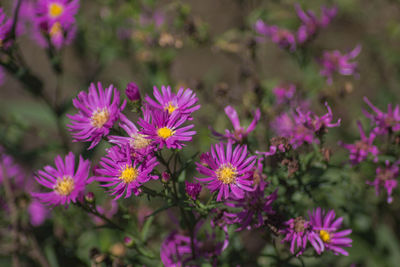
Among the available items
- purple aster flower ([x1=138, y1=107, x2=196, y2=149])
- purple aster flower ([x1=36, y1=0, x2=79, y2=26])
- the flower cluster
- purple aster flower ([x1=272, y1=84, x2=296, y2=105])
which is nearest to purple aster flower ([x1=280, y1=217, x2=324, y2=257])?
the flower cluster

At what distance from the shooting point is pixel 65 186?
1614 mm

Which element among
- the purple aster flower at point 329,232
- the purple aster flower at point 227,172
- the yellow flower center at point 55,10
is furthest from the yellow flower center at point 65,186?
the yellow flower center at point 55,10

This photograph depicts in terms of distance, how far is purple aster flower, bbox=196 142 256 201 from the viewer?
4.58ft

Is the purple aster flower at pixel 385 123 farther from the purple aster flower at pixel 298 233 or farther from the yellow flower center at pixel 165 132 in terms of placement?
the yellow flower center at pixel 165 132

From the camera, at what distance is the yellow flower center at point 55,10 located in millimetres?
2525

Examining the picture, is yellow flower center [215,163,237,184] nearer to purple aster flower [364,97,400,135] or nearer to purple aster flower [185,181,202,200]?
purple aster flower [185,181,202,200]

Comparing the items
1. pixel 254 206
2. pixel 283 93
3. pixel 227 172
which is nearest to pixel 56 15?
pixel 283 93

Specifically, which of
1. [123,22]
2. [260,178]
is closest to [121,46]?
[123,22]

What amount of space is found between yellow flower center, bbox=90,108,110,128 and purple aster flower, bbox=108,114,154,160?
0.27 ft

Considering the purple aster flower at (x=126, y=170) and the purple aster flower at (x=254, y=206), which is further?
the purple aster flower at (x=254, y=206)

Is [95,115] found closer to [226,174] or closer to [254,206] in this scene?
[226,174]

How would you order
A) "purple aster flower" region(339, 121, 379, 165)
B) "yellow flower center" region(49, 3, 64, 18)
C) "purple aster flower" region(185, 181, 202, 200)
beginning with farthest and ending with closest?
"yellow flower center" region(49, 3, 64, 18) < "purple aster flower" region(339, 121, 379, 165) < "purple aster flower" region(185, 181, 202, 200)

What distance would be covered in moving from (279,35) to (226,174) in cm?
142

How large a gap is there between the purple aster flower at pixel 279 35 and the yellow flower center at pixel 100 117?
1420 mm
